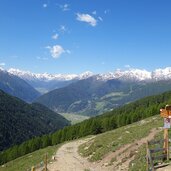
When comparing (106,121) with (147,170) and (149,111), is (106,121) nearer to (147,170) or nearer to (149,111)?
(149,111)

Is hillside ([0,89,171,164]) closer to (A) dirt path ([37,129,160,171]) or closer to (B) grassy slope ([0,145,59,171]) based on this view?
(B) grassy slope ([0,145,59,171])

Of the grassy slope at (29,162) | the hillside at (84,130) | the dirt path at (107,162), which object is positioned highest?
the hillside at (84,130)

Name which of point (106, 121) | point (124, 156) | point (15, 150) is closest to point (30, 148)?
point (15, 150)

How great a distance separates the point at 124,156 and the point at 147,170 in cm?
1252

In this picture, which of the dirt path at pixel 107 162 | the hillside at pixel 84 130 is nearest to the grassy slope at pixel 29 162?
the dirt path at pixel 107 162

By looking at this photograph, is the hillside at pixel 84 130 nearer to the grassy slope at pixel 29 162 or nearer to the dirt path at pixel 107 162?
the grassy slope at pixel 29 162

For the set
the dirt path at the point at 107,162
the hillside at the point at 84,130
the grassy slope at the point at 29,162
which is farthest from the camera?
the hillside at the point at 84,130

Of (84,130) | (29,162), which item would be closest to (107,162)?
(29,162)

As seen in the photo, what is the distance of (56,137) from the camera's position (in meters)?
165

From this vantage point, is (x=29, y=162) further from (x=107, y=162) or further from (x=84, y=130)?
(x=84, y=130)

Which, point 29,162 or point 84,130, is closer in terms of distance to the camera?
point 29,162

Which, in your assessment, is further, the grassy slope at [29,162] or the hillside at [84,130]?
the hillside at [84,130]

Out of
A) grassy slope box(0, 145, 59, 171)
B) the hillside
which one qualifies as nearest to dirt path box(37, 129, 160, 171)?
grassy slope box(0, 145, 59, 171)

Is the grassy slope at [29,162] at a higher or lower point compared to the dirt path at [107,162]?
higher
